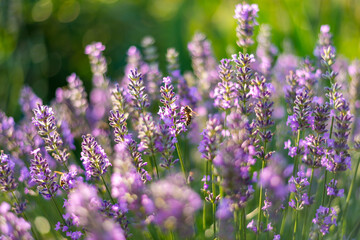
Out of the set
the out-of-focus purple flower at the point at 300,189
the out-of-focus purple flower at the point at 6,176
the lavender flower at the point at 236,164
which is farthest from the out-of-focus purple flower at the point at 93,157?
the out-of-focus purple flower at the point at 300,189

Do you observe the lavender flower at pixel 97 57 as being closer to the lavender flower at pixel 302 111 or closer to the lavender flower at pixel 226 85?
the lavender flower at pixel 226 85

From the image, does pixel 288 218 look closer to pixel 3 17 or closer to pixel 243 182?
pixel 243 182

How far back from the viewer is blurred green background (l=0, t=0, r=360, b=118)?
331cm

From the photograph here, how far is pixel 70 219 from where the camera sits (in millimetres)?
1424

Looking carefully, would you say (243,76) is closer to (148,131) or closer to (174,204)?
(148,131)

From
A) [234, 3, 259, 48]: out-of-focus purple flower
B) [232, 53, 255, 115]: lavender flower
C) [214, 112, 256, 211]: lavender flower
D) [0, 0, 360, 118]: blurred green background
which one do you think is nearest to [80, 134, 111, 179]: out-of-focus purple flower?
[214, 112, 256, 211]: lavender flower

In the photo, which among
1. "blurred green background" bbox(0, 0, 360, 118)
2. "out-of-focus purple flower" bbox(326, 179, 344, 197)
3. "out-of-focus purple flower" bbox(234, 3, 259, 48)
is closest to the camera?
"out-of-focus purple flower" bbox(326, 179, 344, 197)

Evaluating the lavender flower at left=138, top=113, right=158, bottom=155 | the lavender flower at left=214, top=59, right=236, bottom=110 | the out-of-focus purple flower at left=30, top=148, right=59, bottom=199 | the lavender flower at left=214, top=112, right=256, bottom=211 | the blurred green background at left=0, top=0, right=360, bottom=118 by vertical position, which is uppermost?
the blurred green background at left=0, top=0, right=360, bottom=118

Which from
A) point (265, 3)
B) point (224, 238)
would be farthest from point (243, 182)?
point (265, 3)

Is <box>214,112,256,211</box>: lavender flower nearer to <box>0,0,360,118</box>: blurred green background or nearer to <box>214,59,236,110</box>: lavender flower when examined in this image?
<box>214,59,236,110</box>: lavender flower

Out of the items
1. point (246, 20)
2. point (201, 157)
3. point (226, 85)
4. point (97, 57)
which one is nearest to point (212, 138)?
point (201, 157)

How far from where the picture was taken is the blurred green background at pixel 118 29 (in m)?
3.31

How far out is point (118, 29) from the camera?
14.3 feet

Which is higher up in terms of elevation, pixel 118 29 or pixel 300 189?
pixel 118 29
